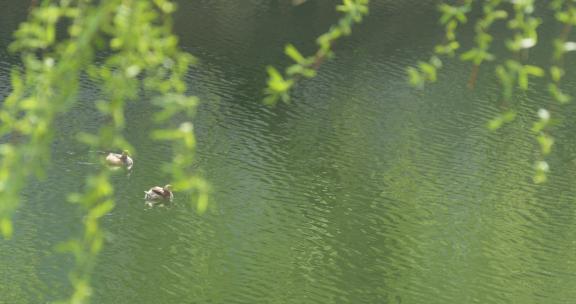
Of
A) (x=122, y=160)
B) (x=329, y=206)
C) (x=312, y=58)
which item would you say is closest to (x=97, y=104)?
(x=312, y=58)

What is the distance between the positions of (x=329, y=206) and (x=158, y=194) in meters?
3.03

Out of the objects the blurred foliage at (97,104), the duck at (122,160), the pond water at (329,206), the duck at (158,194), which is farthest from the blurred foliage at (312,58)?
the duck at (122,160)

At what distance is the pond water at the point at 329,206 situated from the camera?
48.9ft

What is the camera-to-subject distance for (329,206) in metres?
17.9

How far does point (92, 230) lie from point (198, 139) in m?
18.3

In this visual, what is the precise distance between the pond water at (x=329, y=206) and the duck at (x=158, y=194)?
27 centimetres

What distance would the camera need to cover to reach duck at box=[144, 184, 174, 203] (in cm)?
1683

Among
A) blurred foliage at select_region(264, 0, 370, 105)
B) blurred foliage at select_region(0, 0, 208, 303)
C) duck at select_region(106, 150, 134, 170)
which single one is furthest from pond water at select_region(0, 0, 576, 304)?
blurred foliage at select_region(0, 0, 208, 303)

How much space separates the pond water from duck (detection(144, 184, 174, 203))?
0.27 metres

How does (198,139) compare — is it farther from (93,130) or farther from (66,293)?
(66,293)

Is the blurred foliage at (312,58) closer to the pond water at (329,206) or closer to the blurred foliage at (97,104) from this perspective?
the blurred foliage at (97,104)

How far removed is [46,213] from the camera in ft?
52.6

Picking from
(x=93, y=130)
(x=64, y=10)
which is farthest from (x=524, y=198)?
(x=64, y=10)

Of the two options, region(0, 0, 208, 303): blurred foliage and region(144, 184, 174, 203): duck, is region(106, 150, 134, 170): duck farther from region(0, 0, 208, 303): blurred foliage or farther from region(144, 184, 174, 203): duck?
region(0, 0, 208, 303): blurred foliage
